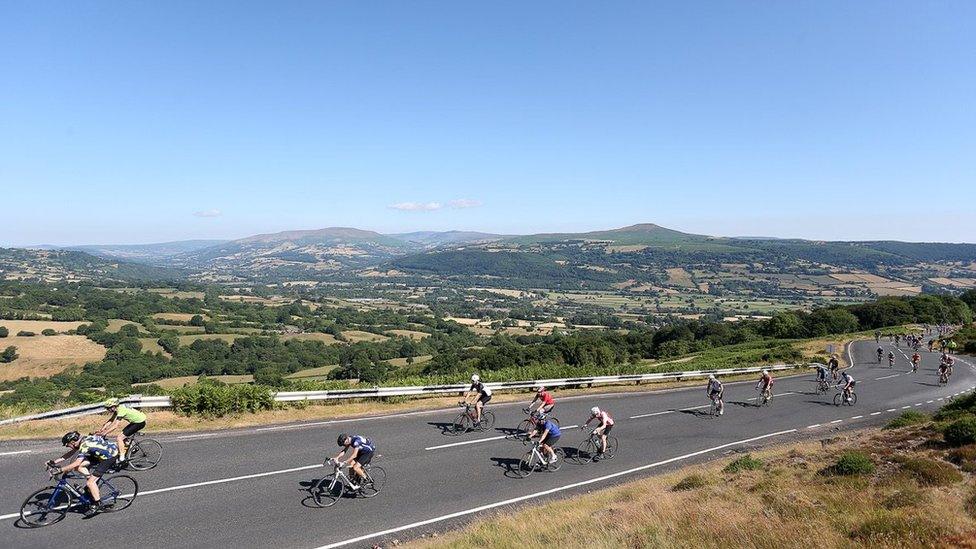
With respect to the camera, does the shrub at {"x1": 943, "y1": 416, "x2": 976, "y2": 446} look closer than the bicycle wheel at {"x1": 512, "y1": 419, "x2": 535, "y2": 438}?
Yes

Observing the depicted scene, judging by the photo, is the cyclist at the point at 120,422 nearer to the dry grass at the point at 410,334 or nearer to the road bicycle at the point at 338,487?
the road bicycle at the point at 338,487

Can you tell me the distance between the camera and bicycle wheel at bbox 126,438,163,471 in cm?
1343

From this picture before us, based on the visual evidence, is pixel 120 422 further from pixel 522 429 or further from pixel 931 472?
pixel 931 472

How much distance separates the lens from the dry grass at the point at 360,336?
110300 millimetres

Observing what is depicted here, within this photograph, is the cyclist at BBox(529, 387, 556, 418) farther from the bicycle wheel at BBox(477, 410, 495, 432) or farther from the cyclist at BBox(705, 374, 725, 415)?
the cyclist at BBox(705, 374, 725, 415)

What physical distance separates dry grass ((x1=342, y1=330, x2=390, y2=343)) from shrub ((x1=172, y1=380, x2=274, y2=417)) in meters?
89.7

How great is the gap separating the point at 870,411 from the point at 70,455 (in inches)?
1318

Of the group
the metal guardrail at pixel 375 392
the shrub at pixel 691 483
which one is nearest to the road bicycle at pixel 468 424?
the metal guardrail at pixel 375 392

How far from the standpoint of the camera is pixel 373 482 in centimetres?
1319

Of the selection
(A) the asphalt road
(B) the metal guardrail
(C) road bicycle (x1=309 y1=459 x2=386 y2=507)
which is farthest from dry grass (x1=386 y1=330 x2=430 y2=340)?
(C) road bicycle (x1=309 y1=459 x2=386 y2=507)

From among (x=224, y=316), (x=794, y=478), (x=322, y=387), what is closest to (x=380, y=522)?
(x=794, y=478)

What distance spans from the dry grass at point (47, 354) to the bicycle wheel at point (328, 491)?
7367 centimetres

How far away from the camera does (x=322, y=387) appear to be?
23.5 meters

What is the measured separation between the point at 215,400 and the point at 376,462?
7.20 meters
